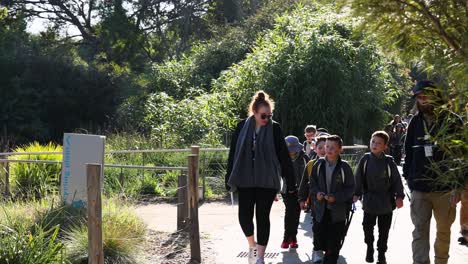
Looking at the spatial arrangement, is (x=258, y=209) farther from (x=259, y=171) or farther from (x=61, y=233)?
(x=61, y=233)

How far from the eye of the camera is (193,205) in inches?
309

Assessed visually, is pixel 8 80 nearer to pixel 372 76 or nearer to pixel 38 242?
pixel 372 76

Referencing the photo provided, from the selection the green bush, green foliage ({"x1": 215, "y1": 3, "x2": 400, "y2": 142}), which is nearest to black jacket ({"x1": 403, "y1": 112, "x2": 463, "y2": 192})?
the green bush

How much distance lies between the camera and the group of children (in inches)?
286

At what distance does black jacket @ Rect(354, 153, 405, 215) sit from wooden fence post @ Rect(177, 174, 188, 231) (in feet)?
7.18

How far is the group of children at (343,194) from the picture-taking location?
726 centimetres

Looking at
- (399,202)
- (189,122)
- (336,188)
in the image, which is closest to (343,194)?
(336,188)

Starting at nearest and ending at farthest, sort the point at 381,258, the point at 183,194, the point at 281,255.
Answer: the point at 381,258 < the point at 281,255 < the point at 183,194

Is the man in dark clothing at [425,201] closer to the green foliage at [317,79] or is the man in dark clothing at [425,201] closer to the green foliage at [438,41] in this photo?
the green foliage at [438,41]

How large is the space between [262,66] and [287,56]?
78cm

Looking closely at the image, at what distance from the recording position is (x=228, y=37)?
99.8 ft

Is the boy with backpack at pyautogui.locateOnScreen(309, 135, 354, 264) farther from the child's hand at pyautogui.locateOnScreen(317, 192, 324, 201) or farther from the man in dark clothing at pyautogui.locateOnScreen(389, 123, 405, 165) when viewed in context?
the man in dark clothing at pyautogui.locateOnScreen(389, 123, 405, 165)

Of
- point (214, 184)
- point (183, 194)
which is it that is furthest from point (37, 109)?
point (183, 194)

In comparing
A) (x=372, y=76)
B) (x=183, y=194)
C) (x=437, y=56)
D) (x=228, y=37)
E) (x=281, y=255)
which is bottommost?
(x=281, y=255)
